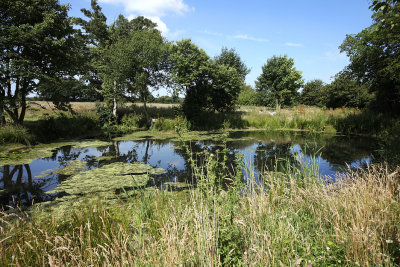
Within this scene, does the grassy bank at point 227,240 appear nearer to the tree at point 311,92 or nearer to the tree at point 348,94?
the tree at point 348,94

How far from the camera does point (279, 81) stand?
3409 centimetres

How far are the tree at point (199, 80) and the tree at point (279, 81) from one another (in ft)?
53.1

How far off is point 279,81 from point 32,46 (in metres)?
31.6

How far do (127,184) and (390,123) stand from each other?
1479 centimetres

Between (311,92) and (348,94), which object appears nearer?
(348,94)

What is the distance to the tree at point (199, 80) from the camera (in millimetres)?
16562

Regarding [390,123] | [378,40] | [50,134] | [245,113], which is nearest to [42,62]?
[50,134]

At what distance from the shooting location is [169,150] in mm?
9961

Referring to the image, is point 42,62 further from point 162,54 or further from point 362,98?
point 362,98

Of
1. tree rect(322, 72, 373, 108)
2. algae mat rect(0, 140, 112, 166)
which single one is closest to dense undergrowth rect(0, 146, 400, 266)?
algae mat rect(0, 140, 112, 166)

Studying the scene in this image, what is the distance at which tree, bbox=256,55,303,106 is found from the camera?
33.3 metres

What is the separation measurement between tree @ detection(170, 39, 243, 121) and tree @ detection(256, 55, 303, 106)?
1619cm

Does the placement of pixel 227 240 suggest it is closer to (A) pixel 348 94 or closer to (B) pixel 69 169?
(B) pixel 69 169

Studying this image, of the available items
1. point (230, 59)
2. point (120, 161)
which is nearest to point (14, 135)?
point (120, 161)
